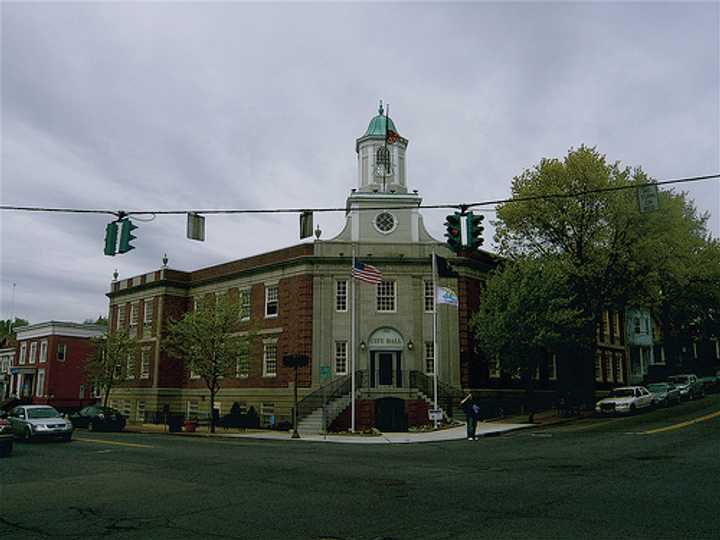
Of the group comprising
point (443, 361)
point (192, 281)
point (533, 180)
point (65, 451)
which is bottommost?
point (65, 451)

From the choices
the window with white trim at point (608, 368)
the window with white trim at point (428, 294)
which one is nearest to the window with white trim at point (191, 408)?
the window with white trim at point (428, 294)

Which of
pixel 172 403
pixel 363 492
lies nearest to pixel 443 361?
pixel 172 403

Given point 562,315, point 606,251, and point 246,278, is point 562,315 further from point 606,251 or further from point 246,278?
point 246,278

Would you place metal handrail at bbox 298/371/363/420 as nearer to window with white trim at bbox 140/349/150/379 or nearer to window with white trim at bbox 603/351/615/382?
window with white trim at bbox 140/349/150/379

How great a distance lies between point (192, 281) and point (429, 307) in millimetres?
19505

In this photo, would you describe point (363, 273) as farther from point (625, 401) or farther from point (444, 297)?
point (625, 401)

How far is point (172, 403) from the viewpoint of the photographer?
152 feet

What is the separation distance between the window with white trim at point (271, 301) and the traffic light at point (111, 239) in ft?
72.2

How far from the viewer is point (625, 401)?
34.8m

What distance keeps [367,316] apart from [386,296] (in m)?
1.67

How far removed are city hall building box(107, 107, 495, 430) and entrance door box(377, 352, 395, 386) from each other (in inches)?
2.3

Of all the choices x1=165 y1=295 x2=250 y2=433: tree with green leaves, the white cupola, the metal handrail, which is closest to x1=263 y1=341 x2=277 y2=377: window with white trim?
x1=165 y1=295 x2=250 y2=433: tree with green leaves

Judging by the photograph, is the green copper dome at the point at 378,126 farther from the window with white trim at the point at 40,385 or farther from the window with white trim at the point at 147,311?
the window with white trim at the point at 40,385

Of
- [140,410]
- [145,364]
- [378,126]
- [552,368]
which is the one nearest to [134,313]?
[145,364]
